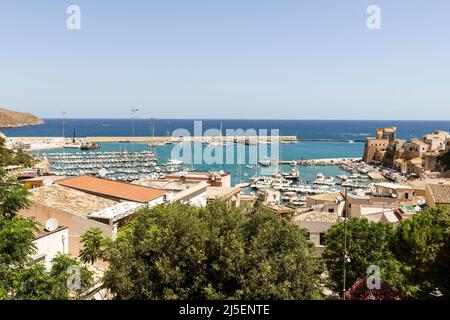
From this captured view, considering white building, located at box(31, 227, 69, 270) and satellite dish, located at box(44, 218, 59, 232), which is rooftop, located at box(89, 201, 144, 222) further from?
satellite dish, located at box(44, 218, 59, 232)

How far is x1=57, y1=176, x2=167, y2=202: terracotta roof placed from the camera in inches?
663

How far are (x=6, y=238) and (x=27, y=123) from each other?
639 ft

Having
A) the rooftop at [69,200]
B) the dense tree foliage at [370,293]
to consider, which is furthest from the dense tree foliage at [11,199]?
the dense tree foliage at [370,293]

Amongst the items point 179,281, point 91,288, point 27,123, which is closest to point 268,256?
point 179,281

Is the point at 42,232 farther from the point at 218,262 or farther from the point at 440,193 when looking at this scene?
the point at 440,193

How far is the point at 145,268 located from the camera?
6926mm

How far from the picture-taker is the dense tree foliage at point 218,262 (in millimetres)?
Answer: 6309

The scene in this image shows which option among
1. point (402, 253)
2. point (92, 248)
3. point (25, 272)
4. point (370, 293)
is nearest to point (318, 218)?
point (402, 253)

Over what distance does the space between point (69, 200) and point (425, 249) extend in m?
12.8

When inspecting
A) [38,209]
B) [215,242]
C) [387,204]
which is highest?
[215,242]

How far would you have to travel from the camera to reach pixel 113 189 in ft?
58.4

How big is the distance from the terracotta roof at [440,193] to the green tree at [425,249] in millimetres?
10111
